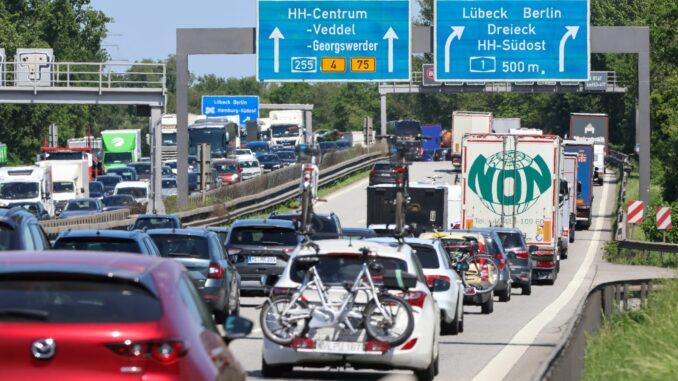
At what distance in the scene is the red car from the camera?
7359 millimetres

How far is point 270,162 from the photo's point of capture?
83250 millimetres

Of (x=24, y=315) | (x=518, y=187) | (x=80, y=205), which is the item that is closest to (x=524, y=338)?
(x=24, y=315)

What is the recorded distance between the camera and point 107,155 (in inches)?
3521

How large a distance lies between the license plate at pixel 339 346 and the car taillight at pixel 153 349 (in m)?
6.96

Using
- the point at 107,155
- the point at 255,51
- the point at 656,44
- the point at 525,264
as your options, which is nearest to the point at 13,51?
the point at 107,155

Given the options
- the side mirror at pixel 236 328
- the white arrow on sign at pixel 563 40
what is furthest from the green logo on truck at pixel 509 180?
the side mirror at pixel 236 328

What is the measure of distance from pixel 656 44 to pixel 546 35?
3635 cm

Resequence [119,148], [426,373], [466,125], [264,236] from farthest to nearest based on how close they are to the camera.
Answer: [119,148] < [466,125] < [264,236] < [426,373]

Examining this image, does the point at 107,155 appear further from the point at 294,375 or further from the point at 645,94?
the point at 294,375

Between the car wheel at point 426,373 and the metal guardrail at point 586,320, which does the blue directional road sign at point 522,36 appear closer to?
the metal guardrail at point 586,320

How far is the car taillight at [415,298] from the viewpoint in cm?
1499

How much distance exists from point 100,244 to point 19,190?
3558 cm

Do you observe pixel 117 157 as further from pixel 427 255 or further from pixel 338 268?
pixel 338 268

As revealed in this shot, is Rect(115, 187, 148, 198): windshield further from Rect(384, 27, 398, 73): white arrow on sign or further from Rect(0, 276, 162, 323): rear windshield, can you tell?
Rect(0, 276, 162, 323): rear windshield
